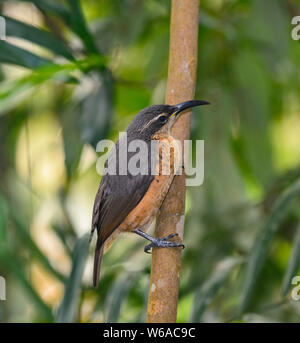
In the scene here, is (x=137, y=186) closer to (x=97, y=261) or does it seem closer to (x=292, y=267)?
(x=97, y=261)

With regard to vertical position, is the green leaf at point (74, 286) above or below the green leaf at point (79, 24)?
below

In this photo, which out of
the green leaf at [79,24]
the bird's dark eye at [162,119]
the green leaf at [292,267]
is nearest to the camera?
the green leaf at [292,267]

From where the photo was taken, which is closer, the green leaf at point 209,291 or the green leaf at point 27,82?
the green leaf at point 27,82

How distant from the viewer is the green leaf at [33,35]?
11.3ft

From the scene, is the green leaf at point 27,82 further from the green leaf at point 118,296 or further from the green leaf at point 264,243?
the green leaf at point 264,243

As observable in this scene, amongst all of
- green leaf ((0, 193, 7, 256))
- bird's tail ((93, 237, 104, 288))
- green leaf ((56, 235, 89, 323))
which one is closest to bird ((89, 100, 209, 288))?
bird's tail ((93, 237, 104, 288))

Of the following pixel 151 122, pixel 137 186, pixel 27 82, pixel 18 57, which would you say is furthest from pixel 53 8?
pixel 137 186

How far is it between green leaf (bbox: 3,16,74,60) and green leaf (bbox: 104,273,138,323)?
1314 millimetres

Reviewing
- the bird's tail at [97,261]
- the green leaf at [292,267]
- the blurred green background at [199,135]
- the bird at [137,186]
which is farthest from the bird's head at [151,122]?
the green leaf at [292,267]

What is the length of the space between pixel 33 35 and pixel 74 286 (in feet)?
4.74

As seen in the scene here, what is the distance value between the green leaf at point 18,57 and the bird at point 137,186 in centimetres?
65

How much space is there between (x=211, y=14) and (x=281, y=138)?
1.34 meters

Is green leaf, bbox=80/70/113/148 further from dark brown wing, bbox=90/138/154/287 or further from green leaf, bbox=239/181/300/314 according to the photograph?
green leaf, bbox=239/181/300/314

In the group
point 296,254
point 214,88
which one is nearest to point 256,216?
point 214,88
